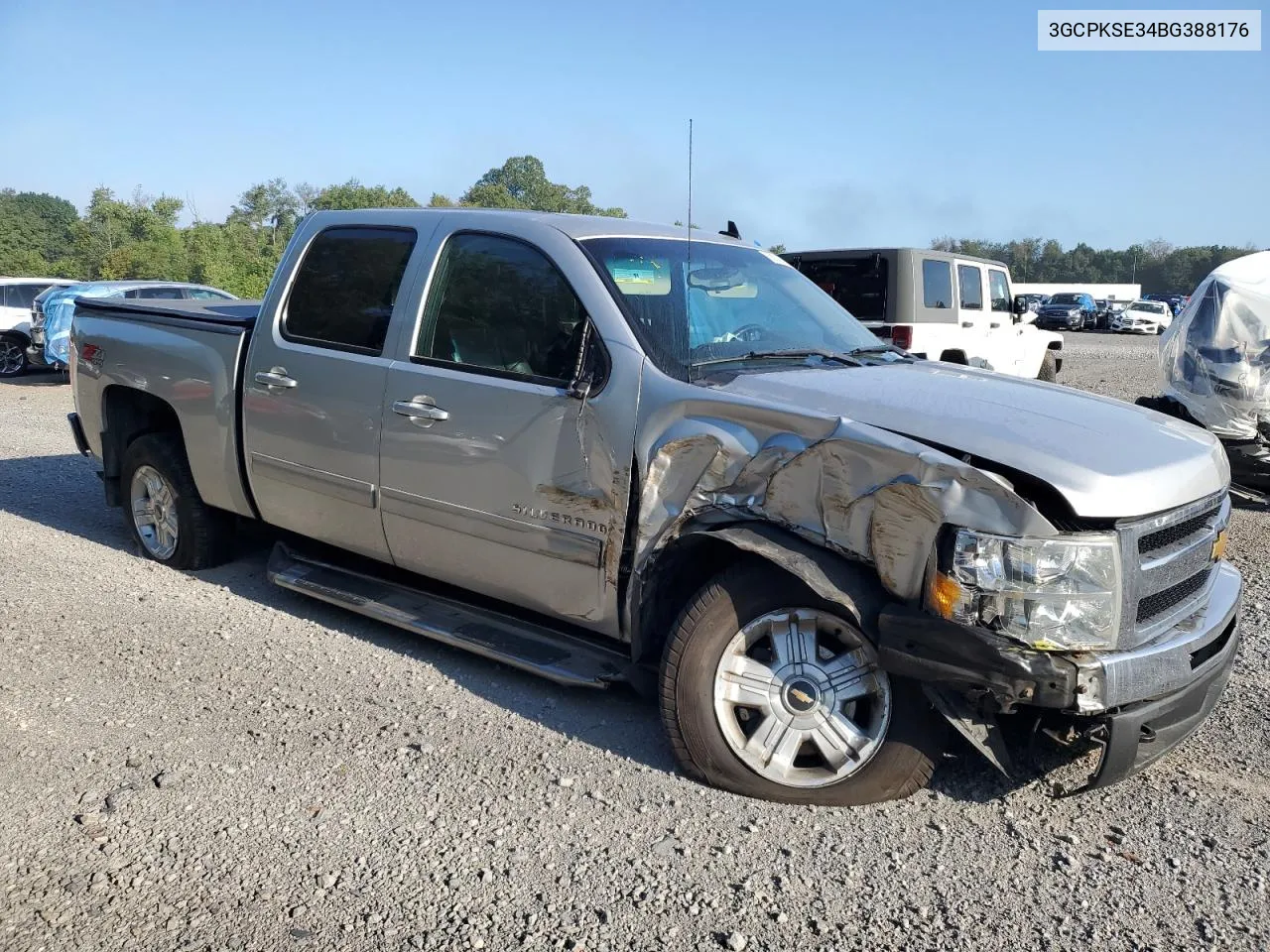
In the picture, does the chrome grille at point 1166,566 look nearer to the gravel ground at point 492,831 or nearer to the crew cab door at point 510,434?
the gravel ground at point 492,831

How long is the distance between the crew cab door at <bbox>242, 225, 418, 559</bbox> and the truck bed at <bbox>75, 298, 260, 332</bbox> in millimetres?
348

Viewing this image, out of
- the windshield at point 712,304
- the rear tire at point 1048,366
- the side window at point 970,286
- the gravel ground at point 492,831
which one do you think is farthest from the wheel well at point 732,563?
the rear tire at point 1048,366

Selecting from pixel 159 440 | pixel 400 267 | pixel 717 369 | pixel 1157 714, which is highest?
pixel 400 267

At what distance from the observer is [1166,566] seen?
3236 millimetres

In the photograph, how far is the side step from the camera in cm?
400

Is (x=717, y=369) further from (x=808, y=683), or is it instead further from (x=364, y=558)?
(x=364, y=558)

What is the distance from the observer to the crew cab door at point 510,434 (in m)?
3.83


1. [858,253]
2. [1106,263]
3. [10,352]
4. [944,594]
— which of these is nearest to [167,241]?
[10,352]

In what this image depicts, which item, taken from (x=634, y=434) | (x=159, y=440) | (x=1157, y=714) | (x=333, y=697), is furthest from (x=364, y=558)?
(x=1157, y=714)

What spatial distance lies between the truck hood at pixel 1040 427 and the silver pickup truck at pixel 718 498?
0.05ft

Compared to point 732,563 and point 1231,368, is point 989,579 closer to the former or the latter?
point 732,563

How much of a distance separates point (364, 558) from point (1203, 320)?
286 inches

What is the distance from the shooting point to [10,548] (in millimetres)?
6438

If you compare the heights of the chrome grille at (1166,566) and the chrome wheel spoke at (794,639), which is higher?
the chrome grille at (1166,566)
